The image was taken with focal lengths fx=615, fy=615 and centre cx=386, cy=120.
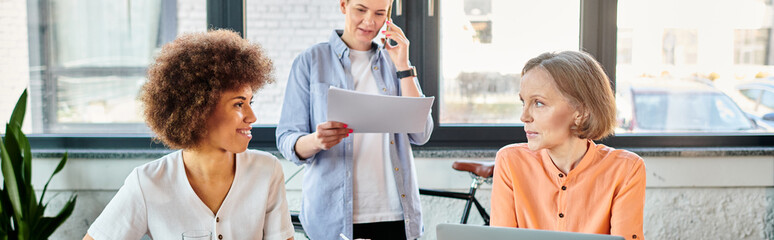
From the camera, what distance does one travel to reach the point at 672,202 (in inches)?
125

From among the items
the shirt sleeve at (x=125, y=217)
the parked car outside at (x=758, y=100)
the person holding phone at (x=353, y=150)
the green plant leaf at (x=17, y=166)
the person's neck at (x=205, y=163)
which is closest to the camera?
the shirt sleeve at (x=125, y=217)

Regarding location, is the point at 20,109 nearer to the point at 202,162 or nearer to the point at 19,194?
the point at 19,194

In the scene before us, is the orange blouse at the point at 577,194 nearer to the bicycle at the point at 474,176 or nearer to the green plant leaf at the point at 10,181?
the bicycle at the point at 474,176

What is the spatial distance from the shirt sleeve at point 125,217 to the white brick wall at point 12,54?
2522 millimetres

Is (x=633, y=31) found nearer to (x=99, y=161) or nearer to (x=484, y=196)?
(x=484, y=196)

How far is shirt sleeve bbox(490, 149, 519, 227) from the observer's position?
1.65 m

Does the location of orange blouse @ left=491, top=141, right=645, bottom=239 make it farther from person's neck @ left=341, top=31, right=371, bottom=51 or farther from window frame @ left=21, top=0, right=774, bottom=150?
window frame @ left=21, top=0, right=774, bottom=150

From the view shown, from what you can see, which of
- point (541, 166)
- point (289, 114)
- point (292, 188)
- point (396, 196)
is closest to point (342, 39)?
point (289, 114)

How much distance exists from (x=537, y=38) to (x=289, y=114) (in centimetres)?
173

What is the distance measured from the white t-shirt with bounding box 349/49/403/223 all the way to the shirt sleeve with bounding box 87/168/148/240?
77cm

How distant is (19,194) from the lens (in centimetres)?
285

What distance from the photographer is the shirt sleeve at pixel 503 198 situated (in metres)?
1.65

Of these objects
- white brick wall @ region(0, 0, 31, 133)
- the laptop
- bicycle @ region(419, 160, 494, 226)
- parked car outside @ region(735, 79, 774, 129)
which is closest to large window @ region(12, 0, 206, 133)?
white brick wall @ region(0, 0, 31, 133)

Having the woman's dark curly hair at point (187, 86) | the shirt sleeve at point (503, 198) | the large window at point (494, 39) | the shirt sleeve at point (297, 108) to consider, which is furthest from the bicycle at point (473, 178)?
the woman's dark curly hair at point (187, 86)
